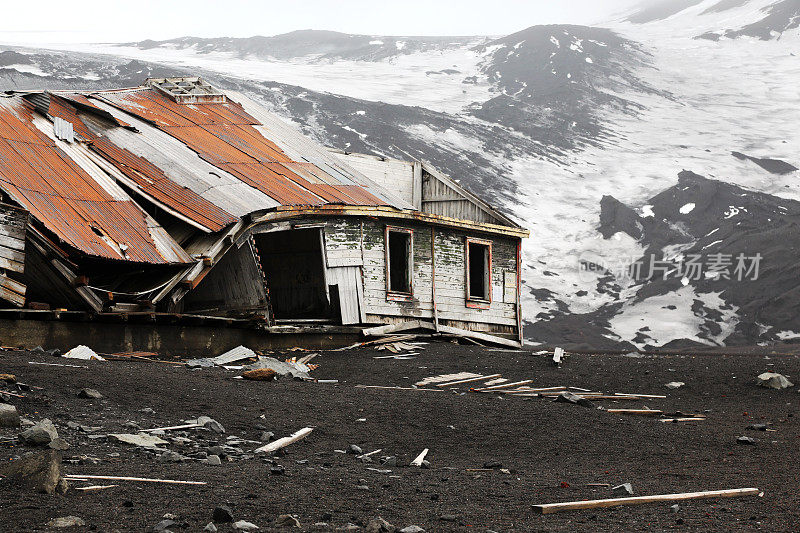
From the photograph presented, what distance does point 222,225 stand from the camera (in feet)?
60.7

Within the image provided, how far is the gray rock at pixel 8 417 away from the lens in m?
8.16

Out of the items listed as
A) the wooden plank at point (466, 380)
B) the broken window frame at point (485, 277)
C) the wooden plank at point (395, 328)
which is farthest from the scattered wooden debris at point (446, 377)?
the broken window frame at point (485, 277)

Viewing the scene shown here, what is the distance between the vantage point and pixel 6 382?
10016 mm

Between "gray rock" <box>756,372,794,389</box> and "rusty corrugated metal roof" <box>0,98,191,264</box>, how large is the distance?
35.7 ft

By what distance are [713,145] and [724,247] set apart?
25560mm

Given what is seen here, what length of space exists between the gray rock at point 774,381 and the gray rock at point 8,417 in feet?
40.0

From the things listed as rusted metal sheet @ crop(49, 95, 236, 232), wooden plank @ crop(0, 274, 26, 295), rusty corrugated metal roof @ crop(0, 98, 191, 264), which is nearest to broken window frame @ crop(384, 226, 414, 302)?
rusted metal sheet @ crop(49, 95, 236, 232)

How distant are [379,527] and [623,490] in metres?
2.72

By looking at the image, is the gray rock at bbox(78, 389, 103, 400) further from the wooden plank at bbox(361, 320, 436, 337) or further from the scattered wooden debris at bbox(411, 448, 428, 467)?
the wooden plank at bbox(361, 320, 436, 337)

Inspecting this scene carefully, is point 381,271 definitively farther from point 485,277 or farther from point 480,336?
point 485,277

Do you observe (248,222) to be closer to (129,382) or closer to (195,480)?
(129,382)

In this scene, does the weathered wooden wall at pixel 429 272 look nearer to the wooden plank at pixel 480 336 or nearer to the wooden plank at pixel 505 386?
the wooden plank at pixel 480 336

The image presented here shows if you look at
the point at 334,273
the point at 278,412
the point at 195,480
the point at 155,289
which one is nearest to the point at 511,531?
the point at 195,480

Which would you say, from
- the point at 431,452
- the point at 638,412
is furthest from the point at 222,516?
the point at 638,412
